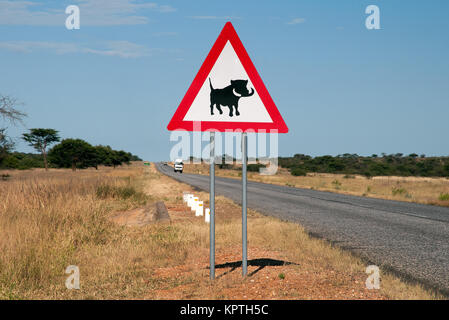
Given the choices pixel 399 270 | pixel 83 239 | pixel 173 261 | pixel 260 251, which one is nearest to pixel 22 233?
pixel 83 239

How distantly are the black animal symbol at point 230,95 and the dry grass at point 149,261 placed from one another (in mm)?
1792

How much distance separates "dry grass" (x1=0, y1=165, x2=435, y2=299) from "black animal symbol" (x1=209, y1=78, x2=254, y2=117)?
5.88 feet

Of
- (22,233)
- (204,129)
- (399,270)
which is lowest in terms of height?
(399,270)

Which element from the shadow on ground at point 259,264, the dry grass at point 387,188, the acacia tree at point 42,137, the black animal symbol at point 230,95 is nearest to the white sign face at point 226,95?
the black animal symbol at point 230,95

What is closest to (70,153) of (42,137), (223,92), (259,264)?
(42,137)

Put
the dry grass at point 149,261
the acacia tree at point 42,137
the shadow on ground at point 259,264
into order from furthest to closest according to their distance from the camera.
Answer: the acacia tree at point 42,137 → the shadow on ground at point 259,264 → the dry grass at point 149,261

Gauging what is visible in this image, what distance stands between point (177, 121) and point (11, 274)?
260 centimetres

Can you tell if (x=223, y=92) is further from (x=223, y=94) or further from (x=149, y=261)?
(x=149, y=261)

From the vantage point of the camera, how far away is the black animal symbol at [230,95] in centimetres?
450

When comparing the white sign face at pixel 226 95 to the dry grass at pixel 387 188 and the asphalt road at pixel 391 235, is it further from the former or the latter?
the dry grass at pixel 387 188

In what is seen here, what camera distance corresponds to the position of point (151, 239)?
8.02m

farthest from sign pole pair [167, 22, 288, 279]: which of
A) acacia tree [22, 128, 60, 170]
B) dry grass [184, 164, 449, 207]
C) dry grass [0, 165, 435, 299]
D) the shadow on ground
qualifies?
acacia tree [22, 128, 60, 170]

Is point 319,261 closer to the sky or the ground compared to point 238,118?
closer to the ground

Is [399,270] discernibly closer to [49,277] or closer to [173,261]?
[173,261]
